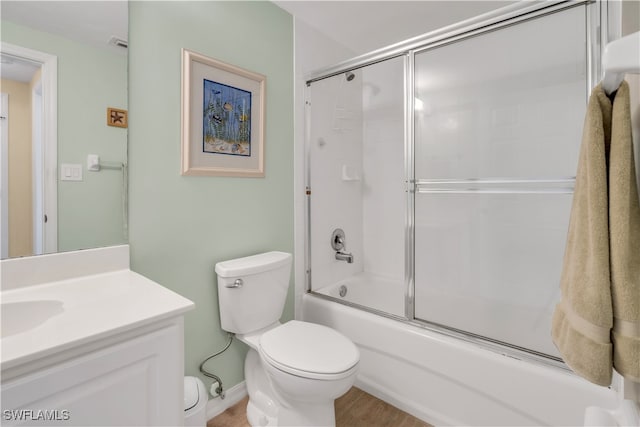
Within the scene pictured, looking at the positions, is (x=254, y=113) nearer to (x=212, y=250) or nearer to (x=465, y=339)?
(x=212, y=250)

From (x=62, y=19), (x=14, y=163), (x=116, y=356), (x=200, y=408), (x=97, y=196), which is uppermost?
(x=62, y=19)

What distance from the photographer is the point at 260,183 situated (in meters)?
1.80

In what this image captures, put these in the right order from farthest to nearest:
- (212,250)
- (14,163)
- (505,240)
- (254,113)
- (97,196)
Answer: (505,240), (254,113), (212,250), (97,196), (14,163)

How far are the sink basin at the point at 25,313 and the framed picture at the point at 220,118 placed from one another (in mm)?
731

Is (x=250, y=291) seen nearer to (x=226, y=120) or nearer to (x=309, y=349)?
(x=309, y=349)

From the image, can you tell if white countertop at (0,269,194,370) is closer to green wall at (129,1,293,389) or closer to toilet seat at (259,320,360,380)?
green wall at (129,1,293,389)

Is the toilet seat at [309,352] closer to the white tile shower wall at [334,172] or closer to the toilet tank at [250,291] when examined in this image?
the toilet tank at [250,291]

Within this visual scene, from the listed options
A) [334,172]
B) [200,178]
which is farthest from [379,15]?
[200,178]

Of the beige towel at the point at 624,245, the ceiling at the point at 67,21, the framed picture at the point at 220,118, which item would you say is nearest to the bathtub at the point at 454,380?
the beige towel at the point at 624,245

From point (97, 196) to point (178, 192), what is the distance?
32cm

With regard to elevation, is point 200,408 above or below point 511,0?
below

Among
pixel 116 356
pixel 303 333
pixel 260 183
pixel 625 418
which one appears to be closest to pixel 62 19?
pixel 260 183

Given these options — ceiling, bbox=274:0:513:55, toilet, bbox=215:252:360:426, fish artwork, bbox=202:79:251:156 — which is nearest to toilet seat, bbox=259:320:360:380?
toilet, bbox=215:252:360:426

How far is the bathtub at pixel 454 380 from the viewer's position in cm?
118
